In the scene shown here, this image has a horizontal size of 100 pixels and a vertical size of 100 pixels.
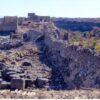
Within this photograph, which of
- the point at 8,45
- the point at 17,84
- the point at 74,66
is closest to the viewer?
the point at 17,84

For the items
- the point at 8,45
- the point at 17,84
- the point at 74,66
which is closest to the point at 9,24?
the point at 8,45

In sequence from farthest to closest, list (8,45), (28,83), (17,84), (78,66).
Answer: (8,45) → (78,66) → (28,83) → (17,84)

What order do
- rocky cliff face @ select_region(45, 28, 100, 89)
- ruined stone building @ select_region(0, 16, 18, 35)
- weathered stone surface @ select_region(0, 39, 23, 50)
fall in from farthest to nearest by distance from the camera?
ruined stone building @ select_region(0, 16, 18, 35), weathered stone surface @ select_region(0, 39, 23, 50), rocky cliff face @ select_region(45, 28, 100, 89)

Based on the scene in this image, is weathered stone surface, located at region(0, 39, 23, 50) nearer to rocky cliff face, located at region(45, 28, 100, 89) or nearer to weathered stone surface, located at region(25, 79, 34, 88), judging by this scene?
rocky cliff face, located at region(45, 28, 100, 89)

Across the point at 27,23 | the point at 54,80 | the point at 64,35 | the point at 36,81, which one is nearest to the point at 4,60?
the point at 54,80

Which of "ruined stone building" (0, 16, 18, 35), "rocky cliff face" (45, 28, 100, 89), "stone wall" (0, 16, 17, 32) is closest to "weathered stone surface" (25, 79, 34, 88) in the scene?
"rocky cliff face" (45, 28, 100, 89)

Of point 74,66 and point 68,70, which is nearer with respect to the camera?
point 74,66

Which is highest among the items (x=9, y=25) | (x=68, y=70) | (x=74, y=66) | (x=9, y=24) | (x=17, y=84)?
(x=17, y=84)

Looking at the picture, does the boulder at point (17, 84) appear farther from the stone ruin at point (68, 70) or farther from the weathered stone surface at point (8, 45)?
the weathered stone surface at point (8, 45)

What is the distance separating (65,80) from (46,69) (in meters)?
3.47

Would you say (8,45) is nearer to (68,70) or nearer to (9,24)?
(9,24)

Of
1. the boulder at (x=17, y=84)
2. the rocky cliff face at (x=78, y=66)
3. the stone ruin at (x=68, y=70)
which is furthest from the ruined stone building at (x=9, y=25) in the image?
the boulder at (x=17, y=84)

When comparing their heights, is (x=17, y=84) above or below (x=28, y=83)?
above

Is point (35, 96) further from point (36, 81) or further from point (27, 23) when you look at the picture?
point (27, 23)
